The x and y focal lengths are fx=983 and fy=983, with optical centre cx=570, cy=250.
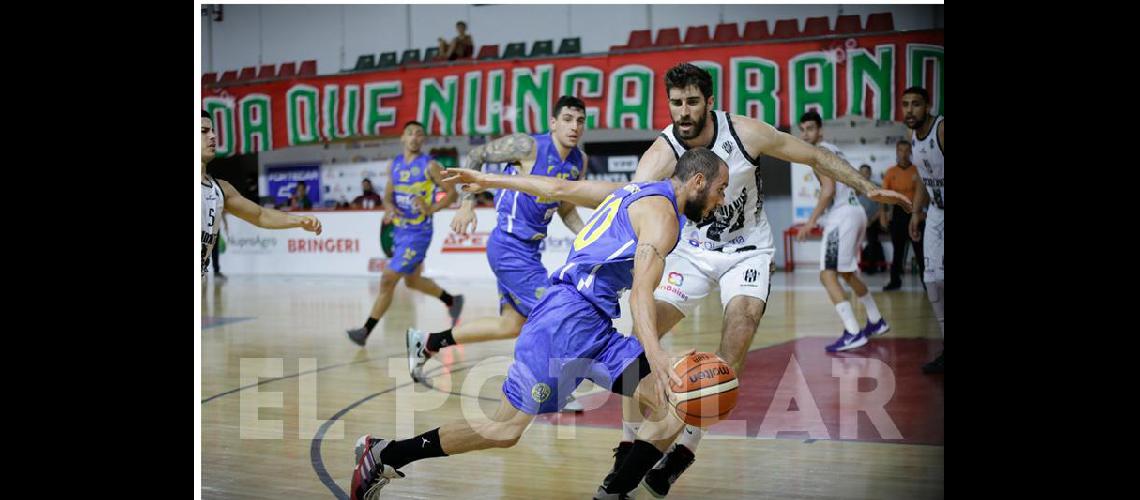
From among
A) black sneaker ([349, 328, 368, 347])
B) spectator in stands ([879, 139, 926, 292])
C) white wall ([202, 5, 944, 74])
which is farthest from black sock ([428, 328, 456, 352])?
white wall ([202, 5, 944, 74])

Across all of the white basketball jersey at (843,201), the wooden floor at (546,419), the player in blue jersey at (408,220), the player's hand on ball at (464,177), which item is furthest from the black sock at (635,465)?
the white basketball jersey at (843,201)

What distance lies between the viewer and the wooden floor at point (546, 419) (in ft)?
14.9

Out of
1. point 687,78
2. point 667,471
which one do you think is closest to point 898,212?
point 687,78

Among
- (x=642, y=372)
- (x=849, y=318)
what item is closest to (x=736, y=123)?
(x=642, y=372)

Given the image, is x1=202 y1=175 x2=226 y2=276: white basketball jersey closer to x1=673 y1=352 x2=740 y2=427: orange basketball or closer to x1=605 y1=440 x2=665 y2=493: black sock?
x1=605 y1=440 x2=665 y2=493: black sock

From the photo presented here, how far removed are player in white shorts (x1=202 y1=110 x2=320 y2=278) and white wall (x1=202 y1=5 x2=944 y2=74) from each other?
535 inches

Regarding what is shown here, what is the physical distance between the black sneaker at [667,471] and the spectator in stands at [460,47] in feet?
54.3

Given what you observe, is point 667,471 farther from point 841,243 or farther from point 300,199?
point 300,199

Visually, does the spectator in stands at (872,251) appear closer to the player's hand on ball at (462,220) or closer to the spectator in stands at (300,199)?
the spectator in stands at (300,199)

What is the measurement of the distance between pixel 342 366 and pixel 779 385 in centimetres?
368
